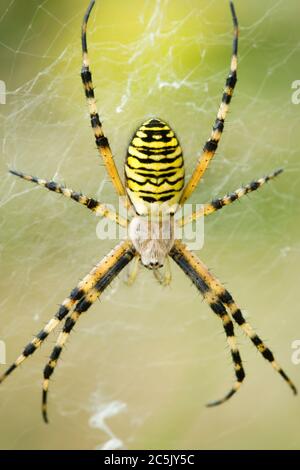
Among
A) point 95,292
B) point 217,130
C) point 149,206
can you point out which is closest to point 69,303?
point 95,292

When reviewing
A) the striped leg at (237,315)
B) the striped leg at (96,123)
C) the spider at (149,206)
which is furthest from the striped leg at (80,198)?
the striped leg at (237,315)

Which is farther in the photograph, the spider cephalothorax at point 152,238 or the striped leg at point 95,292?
the spider cephalothorax at point 152,238

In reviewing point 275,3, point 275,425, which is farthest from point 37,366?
point 275,3

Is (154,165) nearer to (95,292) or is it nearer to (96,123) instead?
(96,123)

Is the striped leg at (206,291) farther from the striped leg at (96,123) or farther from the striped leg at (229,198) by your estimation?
the striped leg at (96,123)

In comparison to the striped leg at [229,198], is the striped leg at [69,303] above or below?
below

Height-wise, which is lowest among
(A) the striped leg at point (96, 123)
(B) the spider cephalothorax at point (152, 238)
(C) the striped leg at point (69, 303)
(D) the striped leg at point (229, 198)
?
(C) the striped leg at point (69, 303)

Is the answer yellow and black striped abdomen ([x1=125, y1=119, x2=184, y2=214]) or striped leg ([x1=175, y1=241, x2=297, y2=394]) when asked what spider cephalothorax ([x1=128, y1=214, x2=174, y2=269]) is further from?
yellow and black striped abdomen ([x1=125, y1=119, x2=184, y2=214])
